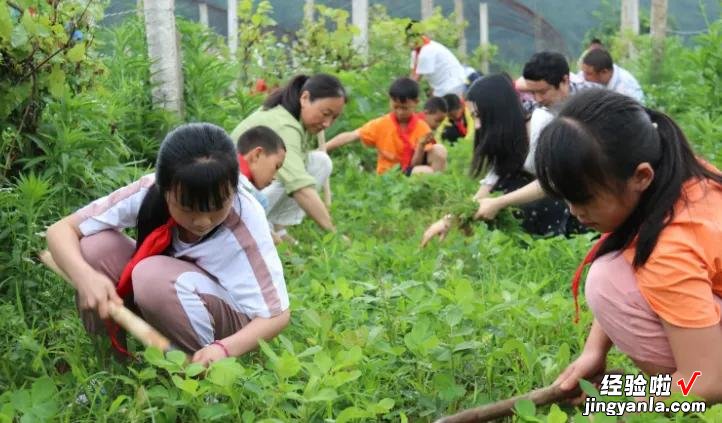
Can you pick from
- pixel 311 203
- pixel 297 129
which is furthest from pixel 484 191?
pixel 297 129

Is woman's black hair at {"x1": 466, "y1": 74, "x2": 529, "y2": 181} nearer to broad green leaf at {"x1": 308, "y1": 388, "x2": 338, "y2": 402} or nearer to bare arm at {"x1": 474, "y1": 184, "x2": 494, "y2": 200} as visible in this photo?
bare arm at {"x1": 474, "y1": 184, "x2": 494, "y2": 200}

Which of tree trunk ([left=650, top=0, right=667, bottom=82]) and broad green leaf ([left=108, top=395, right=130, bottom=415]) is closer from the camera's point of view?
broad green leaf ([left=108, top=395, right=130, bottom=415])

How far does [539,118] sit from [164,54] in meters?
1.92

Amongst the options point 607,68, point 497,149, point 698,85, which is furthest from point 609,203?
point 607,68

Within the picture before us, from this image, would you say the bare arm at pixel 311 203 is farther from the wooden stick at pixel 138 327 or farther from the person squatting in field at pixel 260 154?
the wooden stick at pixel 138 327

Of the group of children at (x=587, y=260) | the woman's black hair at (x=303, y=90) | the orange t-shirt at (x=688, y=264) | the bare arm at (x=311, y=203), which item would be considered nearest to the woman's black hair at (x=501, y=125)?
the woman's black hair at (x=303, y=90)

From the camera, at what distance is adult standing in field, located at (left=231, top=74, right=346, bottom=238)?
4906 mm

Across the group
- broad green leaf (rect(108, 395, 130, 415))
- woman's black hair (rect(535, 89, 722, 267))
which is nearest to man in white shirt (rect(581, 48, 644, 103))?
woman's black hair (rect(535, 89, 722, 267))

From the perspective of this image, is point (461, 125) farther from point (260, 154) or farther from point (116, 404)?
point (116, 404)

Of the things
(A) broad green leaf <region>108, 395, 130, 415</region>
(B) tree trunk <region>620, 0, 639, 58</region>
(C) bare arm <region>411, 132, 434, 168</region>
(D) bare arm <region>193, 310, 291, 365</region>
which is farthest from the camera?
(B) tree trunk <region>620, 0, 639, 58</region>

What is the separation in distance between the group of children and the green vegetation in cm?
14

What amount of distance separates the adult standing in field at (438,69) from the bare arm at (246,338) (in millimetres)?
7869

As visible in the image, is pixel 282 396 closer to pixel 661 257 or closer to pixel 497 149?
pixel 661 257

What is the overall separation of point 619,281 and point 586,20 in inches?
862
